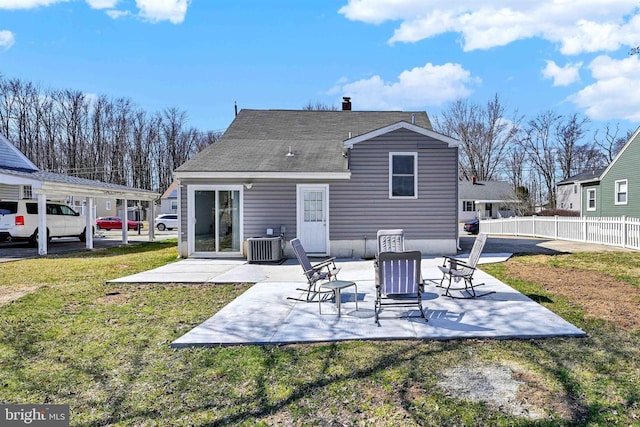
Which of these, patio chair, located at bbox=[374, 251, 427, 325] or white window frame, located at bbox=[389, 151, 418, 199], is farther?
white window frame, located at bbox=[389, 151, 418, 199]

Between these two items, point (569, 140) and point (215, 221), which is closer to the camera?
point (215, 221)

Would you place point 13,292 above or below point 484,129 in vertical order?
below

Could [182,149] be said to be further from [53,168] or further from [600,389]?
[600,389]

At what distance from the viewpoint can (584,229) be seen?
15914mm

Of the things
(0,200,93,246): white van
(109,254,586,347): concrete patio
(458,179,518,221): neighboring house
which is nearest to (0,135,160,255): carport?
(0,200,93,246): white van

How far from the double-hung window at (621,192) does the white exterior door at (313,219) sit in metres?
18.1

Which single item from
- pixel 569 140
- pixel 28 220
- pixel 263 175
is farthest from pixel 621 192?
pixel 28 220

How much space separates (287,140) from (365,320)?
11279 mm

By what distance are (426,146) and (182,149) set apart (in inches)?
1919

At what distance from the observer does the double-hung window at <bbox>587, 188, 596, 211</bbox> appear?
23.4 m

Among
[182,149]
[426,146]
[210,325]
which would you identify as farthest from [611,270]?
[182,149]

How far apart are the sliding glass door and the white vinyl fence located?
44.2 feet

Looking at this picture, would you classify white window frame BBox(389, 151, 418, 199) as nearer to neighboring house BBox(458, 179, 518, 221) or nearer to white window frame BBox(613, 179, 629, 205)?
white window frame BBox(613, 179, 629, 205)

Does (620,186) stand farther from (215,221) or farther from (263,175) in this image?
(215,221)
